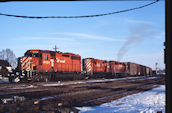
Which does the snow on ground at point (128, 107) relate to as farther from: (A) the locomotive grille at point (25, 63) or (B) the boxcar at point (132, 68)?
(B) the boxcar at point (132, 68)

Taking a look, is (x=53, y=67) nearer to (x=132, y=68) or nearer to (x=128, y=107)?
(x=128, y=107)

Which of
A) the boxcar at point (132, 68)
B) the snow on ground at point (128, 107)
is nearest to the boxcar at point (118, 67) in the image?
the boxcar at point (132, 68)

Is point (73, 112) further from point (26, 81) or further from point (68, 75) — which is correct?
point (68, 75)

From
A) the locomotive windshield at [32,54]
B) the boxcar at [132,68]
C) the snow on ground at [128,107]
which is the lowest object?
the snow on ground at [128,107]

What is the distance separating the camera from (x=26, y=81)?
19.6 meters

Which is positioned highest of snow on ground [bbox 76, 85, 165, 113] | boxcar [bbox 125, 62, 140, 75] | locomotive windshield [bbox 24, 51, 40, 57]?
locomotive windshield [bbox 24, 51, 40, 57]

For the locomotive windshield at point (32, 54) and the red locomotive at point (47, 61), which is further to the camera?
the locomotive windshield at point (32, 54)

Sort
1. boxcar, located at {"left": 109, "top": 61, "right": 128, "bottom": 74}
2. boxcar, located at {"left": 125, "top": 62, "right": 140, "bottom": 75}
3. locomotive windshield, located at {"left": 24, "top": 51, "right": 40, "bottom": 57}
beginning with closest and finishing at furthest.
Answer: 1. locomotive windshield, located at {"left": 24, "top": 51, "right": 40, "bottom": 57}
2. boxcar, located at {"left": 109, "top": 61, "right": 128, "bottom": 74}
3. boxcar, located at {"left": 125, "top": 62, "right": 140, "bottom": 75}

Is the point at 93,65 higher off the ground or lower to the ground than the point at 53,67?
higher

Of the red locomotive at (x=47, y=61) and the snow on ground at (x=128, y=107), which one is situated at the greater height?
the red locomotive at (x=47, y=61)

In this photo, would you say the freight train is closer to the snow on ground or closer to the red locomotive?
the red locomotive

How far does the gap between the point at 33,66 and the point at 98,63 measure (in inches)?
665

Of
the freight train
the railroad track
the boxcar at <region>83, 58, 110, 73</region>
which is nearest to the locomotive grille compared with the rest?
the freight train

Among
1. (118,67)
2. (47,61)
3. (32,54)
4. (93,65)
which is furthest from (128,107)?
(118,67)
